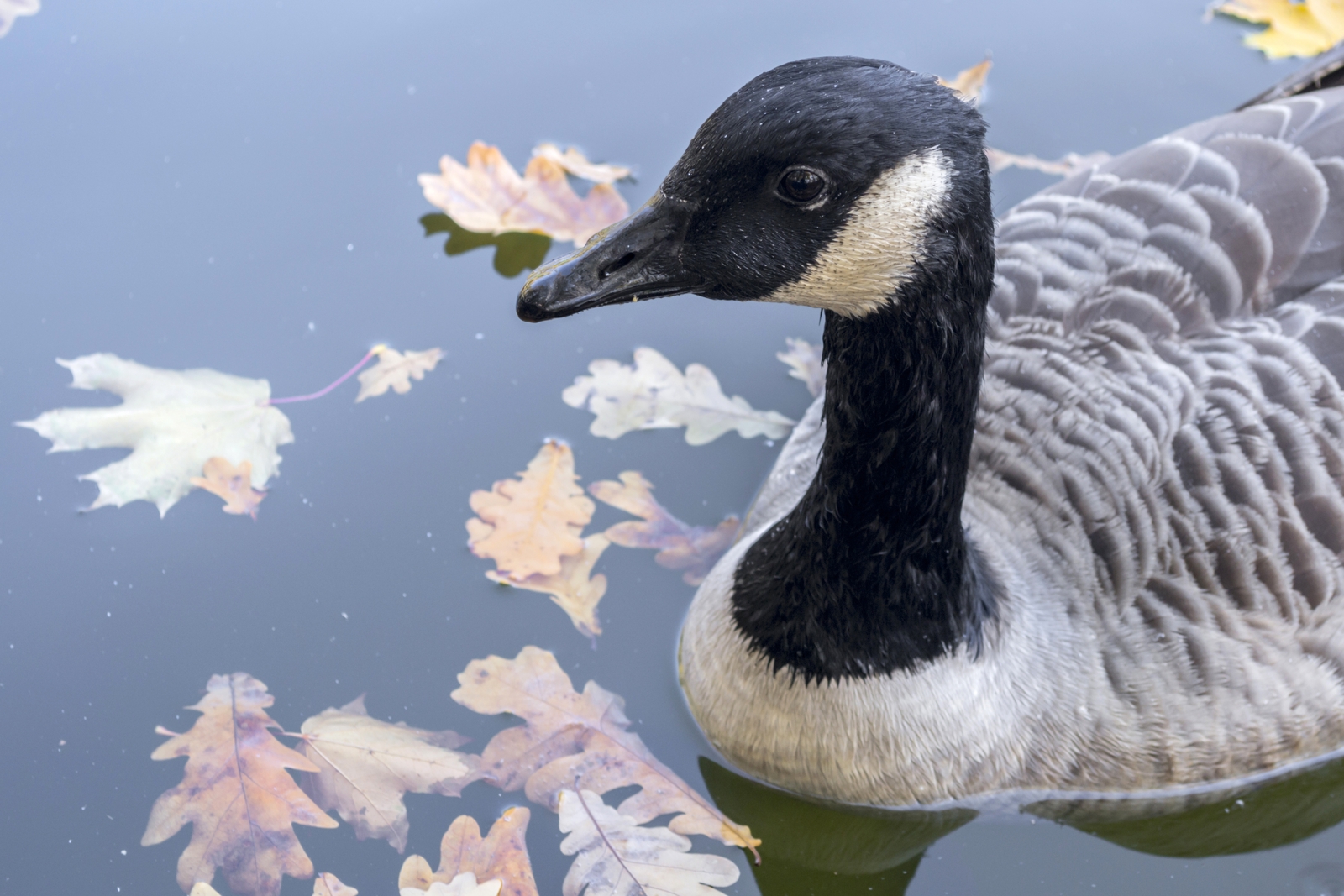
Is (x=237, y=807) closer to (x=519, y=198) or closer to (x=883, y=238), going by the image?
(x=883, y=238)

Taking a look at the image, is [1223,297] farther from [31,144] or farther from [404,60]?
[31,144]

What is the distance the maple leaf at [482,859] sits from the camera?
10.3 feet

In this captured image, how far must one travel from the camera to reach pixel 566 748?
342 centimetres

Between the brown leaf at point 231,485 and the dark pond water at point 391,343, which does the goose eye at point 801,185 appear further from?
the brown leaf at point 231,485

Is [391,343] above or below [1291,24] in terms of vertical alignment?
below

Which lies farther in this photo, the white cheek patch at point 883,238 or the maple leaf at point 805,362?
the maple leaf at point 805,362

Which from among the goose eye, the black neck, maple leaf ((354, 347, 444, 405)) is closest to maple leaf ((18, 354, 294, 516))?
maple leaf ((354, 347, 444, 405))

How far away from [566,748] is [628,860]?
1.29 ft

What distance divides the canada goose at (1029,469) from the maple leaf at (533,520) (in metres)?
0.64

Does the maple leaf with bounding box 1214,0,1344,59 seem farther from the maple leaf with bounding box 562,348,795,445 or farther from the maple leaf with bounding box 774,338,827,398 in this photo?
the maple leaf with bounding box 562,348,795,445

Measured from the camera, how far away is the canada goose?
8.05 feet

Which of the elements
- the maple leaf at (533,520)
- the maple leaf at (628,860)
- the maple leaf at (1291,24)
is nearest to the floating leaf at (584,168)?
the maple leaf at (533,520)

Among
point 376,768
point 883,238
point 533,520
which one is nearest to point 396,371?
point 533,520

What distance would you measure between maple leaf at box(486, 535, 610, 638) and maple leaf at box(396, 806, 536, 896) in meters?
0.70
